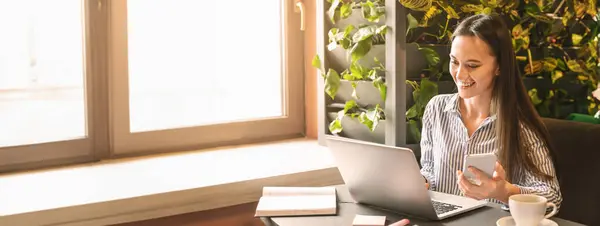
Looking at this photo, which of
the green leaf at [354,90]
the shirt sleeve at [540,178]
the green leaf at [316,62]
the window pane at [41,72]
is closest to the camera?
the shirt sleeve at [540,178]

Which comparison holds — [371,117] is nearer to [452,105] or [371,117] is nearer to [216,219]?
[452,105]

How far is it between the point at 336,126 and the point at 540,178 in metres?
0.96

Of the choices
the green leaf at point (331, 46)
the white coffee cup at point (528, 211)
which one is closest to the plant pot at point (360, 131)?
the green leaf at point (331, 46)

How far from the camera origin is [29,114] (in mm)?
2365

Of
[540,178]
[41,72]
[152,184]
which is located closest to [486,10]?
[540,178]

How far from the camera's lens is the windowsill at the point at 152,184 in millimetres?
1929

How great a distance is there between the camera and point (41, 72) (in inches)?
93.5

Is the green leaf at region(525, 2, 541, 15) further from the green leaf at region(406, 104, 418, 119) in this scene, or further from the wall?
the wall

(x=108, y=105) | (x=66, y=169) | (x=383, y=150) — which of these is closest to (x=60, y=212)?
(x=66, y=169)

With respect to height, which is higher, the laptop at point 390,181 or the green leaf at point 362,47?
the green leaf at point 362,47

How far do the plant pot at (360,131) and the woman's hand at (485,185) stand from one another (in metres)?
0.85

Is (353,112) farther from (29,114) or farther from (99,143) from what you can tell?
(29,114)

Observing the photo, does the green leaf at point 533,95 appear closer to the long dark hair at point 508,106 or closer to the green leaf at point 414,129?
the green leaf at point 414,129

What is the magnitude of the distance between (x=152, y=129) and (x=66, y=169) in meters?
0.37
